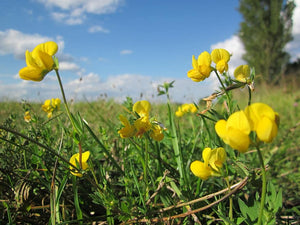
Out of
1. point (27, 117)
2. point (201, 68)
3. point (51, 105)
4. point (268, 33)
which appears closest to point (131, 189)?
point (201, 68)

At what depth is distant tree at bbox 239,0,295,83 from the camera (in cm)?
2044

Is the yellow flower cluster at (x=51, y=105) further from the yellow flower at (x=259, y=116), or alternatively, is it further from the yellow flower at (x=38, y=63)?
the yellow flower at (x=259, y=116)

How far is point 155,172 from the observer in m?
1.48

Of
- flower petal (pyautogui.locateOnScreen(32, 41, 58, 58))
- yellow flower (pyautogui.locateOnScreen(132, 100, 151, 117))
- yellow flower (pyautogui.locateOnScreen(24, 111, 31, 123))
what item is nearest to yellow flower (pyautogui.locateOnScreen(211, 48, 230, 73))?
yellow flower (pyautogui.locateOnScreen(132, 100, 151, 117))

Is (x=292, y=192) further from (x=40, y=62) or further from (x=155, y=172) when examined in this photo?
(x=40, y=62)

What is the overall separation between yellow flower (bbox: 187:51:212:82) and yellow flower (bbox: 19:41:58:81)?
603mm

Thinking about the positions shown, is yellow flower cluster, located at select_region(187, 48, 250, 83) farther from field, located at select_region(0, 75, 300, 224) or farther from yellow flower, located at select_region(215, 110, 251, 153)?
yellow flower, located at select_region(215, 110, 251, 153)

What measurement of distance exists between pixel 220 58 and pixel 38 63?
30.8 inches

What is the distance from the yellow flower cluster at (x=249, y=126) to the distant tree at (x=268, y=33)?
2160cm

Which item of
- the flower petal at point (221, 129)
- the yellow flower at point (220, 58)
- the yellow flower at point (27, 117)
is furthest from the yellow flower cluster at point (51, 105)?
the flower petal at point (221, 129)

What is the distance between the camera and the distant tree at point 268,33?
20.4 meters

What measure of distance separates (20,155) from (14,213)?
0.34 metres

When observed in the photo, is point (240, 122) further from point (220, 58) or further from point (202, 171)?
point (220, 58)

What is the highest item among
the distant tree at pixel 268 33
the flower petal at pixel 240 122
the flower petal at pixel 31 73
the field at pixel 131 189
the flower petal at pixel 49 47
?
the distant tree at pixel 268 33
